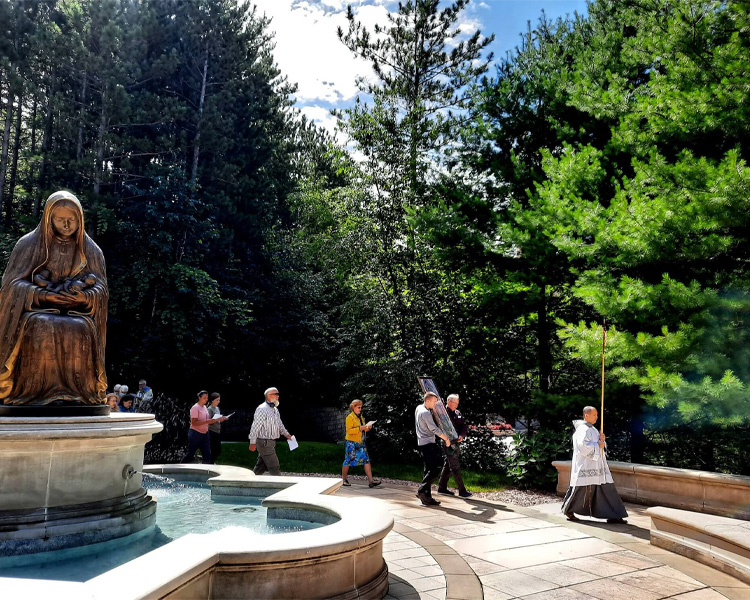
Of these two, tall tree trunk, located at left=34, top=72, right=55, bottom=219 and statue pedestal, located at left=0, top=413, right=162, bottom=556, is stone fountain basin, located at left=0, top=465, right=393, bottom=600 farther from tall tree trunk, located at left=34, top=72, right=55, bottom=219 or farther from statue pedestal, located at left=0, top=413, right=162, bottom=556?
tall tree trunk, located at left=34, top=72, right=55, bottom=219

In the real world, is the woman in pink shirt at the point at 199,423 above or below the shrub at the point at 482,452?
above

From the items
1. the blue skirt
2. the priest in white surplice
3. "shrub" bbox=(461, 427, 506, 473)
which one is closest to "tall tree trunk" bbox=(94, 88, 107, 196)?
the blue skirt

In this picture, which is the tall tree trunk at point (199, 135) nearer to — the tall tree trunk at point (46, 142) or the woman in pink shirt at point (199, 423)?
the tall tree trunk at point (46, 142)

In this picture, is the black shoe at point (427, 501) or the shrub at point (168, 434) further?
the shrub at point (168, 434)

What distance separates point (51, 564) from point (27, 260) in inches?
135

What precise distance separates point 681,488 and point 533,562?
4.84 meters

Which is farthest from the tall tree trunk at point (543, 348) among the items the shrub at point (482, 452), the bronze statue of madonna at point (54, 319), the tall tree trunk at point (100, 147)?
the tall tree trunk at point (100, 147)

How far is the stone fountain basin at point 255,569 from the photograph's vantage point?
3.44 metres

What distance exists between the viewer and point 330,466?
16.8 m

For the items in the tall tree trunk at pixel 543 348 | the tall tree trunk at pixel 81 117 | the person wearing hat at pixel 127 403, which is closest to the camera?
the person wearing hat at pixel 127 403

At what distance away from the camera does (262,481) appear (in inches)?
352

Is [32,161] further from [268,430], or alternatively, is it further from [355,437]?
[355,437]

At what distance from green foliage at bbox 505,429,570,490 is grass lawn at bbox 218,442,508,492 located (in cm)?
57

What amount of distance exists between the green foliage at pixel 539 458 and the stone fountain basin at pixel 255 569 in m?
7.75
